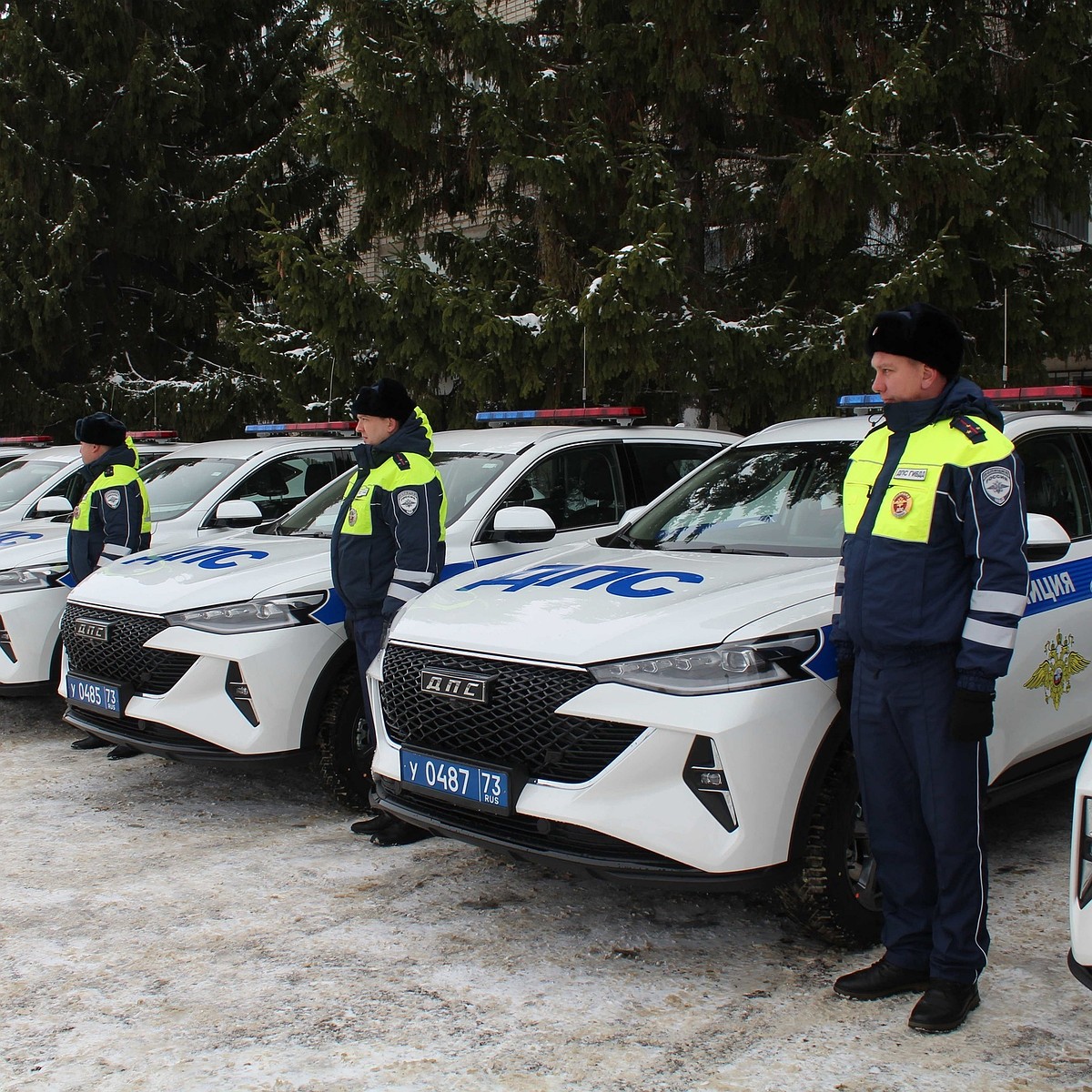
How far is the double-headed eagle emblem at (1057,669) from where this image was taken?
4.46 meters

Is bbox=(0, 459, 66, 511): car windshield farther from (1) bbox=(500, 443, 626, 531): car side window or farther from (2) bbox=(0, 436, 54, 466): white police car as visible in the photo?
(1) bbox=(500, 443, 626, 531): car side window

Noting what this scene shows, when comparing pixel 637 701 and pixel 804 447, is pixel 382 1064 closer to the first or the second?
pixel 637 701

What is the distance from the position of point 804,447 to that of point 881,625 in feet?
6.33

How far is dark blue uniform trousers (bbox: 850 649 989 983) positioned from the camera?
3.49 m

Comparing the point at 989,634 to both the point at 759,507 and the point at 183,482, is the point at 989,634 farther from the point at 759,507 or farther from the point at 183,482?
the point at 183,482

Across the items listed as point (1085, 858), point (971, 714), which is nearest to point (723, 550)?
point (971, 714)

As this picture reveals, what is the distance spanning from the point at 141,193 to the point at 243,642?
12470mm

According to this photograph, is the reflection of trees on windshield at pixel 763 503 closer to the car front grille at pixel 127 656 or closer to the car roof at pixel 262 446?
the car front grille at pixel 127 656

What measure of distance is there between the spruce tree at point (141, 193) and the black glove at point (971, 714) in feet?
42.1

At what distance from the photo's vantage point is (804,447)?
5305mm

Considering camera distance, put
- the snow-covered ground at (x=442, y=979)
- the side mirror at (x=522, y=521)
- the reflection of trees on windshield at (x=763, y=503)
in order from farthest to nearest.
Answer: the side mirror at (x=522, y=521), the reflection of trees on windshield at (x=763, y=503), the snow-covered ground at (x=442, y=979)

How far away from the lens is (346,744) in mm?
5559

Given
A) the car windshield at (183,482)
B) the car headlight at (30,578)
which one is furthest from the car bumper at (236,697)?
the car windshield at (183,482)

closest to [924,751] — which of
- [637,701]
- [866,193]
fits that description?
[637,701]
